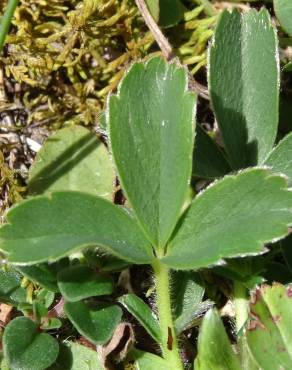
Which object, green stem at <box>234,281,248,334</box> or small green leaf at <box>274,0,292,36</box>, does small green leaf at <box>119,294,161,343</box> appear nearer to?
green stem at <box>234,281,248,334</box>

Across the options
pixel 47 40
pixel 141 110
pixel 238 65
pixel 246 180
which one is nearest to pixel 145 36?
pixel 47 40

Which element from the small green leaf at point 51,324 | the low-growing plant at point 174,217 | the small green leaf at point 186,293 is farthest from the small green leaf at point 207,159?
the small green leaf at point 51,324

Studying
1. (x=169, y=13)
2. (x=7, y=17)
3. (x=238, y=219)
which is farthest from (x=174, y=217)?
(x=169, y=13)

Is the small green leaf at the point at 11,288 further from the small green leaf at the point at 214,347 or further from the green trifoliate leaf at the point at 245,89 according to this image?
the green trifoliate leaf at the point at 245,89

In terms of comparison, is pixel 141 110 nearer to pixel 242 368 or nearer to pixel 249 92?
pixel 249 92

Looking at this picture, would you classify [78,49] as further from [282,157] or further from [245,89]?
[282,157]

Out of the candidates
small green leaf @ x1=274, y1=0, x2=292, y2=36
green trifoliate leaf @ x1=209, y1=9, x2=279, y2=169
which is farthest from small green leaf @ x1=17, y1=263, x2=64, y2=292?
small green leaf @ x1=274, y1=0, x2=292, y2=36
